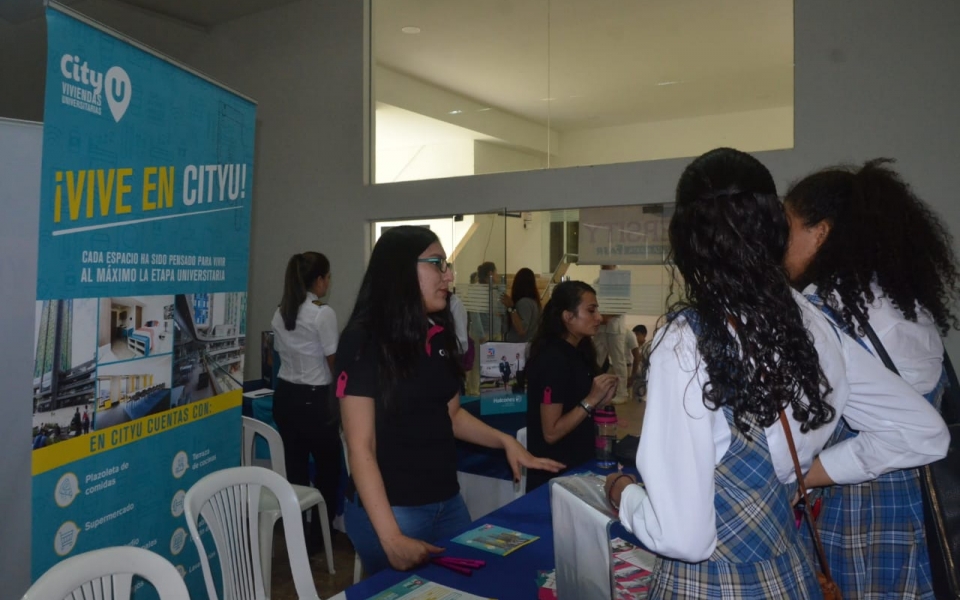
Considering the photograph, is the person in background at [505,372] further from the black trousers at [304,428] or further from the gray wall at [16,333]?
the gray wall at [16,333]

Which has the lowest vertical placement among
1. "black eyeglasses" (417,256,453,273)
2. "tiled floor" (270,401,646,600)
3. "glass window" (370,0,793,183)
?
"tiled floor" (270,401,646,600)

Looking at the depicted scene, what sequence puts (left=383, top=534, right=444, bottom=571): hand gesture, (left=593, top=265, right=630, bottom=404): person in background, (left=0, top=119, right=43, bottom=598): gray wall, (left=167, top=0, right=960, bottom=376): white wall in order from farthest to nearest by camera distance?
(left=593, top=265, right=630, bottom=404): person in background < (left=167, top=0, right=960, bottom=376): white wall < (left=0, top=119, right=43, bottom=598): gray wall < (left=383, top=534, right=444, bottom=571): hand gesture

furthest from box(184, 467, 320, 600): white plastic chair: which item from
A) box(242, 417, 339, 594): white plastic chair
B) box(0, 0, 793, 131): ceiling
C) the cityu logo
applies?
box(0, 0, 793, 131): ceiling

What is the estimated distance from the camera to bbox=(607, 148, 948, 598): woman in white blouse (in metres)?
0.91

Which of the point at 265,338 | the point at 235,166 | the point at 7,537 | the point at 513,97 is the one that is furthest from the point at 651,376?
the point at 265,338

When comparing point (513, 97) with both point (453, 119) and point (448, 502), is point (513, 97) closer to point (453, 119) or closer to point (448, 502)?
point (453, 119)

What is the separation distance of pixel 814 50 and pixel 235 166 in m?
3.07

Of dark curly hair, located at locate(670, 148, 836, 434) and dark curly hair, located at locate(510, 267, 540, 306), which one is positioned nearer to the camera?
dark curly hair, located at locate(670, 148, 836, 434)

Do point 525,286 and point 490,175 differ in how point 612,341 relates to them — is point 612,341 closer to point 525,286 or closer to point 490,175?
point 525,286

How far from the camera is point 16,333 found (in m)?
2.56

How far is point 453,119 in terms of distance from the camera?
4906mm

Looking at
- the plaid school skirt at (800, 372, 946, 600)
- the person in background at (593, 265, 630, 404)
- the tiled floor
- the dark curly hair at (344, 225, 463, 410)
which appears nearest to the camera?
the plaid school skirt at (800, 372, 946, 600)

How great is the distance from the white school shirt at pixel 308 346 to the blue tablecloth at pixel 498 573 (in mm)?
2141

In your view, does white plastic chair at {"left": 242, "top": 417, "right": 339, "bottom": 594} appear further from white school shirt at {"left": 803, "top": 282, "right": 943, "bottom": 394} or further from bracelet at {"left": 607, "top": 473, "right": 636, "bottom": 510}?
white school shirt at {"left": 803, "top": 282, "right": 943, "bottom": 394}
